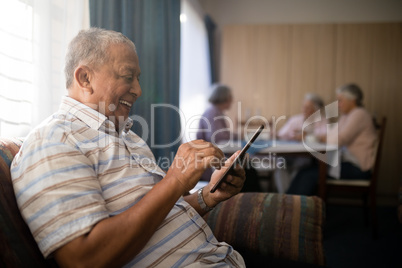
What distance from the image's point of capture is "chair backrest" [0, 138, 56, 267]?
63cm

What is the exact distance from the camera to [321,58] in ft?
13.9

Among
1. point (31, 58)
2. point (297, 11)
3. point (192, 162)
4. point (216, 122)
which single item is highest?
point (297, 11)

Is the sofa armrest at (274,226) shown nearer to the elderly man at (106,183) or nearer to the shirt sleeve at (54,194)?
the elderly man at (106,183)

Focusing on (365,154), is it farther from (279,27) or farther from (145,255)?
(145,255)

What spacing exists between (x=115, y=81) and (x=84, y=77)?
0.09 metres

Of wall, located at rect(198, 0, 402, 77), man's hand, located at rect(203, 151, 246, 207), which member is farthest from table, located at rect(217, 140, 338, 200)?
wall, located at rect(198, 0, 402, 77)

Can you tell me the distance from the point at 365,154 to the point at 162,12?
2.15 metres

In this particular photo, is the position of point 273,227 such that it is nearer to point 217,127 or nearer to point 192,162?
point 192,162

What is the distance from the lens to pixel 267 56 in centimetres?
436

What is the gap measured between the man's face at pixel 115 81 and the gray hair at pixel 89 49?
0.02 meters

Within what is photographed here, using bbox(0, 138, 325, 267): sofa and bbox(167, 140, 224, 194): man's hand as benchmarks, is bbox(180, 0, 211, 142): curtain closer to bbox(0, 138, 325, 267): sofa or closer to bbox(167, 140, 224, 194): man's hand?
bbox(0, 138, 325, 267): sofa

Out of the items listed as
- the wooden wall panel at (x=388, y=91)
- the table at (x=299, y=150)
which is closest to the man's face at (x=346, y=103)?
the table at (x=299, y=150)

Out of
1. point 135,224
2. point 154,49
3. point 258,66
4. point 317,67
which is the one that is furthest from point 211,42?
point 135,224

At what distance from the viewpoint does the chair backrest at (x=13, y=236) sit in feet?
2.07
